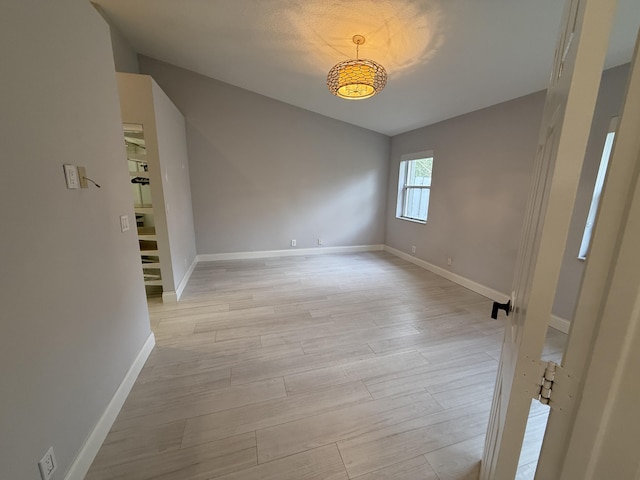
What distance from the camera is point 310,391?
172 centimetres

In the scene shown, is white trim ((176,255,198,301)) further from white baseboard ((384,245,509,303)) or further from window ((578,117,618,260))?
window ((578,117,618,260))

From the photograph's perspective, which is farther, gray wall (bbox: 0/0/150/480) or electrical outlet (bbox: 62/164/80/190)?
electrical outlet (bbox: 62/164/80/190)

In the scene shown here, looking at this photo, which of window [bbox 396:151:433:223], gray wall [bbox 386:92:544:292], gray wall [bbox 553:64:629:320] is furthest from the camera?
window [bbox 396:151:433:223]

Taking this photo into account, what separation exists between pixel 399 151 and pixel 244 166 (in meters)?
2.98

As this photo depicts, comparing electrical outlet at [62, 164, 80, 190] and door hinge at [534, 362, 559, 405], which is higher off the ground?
electrical outlet at [62, 164, 80, 190]

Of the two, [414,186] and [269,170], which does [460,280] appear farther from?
[269,170]

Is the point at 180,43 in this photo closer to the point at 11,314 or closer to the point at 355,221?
the point at 11,314

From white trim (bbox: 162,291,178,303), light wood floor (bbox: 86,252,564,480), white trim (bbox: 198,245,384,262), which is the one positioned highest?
white trim (bbox: 198,245,384,262)

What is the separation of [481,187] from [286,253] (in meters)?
3.38

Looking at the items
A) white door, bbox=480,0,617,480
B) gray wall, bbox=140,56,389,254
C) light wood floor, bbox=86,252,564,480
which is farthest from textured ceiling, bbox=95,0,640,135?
light wood floor, bbox=86,252,564,480

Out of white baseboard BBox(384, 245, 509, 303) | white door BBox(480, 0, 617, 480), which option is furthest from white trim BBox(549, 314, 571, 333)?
white door BBox(480, 0, 617, 480)

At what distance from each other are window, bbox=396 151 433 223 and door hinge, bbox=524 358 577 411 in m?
4.05

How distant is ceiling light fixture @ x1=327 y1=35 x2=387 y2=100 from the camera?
2.21 meters

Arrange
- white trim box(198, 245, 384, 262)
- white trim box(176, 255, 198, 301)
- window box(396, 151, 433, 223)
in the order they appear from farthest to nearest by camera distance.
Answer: white trim box(198, 245, 384, 262), window box(396, 151, 433, 223), white trim box(176, 255, 198, 301)
